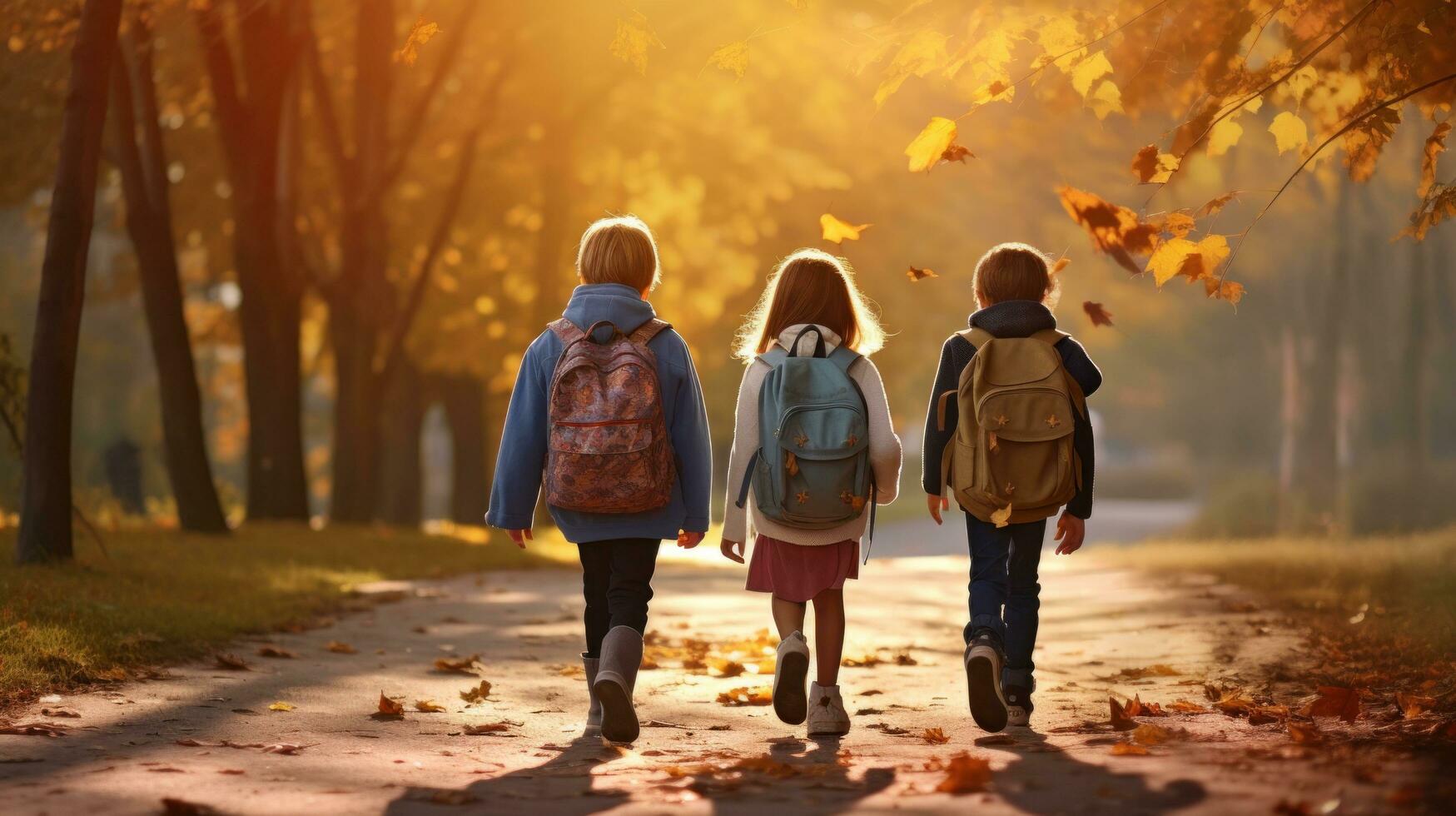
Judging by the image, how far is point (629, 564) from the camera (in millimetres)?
5777

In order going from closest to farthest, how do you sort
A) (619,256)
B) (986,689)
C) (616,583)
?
(986,689), (616,583), (619,256)

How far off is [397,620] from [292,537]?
5.68 meters

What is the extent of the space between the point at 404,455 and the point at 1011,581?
73.8 ft

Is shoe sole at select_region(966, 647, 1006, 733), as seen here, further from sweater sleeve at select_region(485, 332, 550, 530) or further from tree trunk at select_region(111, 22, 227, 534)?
tree trunk at select_region(111, 22, 227, 534)

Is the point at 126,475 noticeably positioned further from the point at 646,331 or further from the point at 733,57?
the point at 646,331

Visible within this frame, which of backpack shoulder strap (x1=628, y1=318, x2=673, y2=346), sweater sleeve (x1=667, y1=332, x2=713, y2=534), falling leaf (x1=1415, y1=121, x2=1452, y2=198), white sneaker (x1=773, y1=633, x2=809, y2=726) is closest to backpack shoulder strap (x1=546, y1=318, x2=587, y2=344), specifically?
backpack shoulder strap (x1=628, y1=318, x2=673, y2=346)

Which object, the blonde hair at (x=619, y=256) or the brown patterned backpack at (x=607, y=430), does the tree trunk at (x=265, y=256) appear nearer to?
the blonde hair at (x=619, y=256)

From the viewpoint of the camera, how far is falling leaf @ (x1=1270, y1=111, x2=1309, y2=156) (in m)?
6.63

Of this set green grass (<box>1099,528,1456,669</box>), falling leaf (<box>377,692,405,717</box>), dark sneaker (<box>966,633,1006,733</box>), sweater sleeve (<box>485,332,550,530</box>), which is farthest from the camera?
green grass (<box>1099,528,1456,669</box>)

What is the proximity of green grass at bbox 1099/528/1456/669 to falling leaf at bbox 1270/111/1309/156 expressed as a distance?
8.03 feet

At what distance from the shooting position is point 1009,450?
5934 mm

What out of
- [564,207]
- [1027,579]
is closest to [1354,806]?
[1027,579]

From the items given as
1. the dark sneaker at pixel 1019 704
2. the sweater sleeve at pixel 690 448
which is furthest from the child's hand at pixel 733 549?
the dark sneaker at pixel 1019 704

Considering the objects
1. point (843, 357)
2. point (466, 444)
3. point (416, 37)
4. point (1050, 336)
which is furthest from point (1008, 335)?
point (466, 444)
